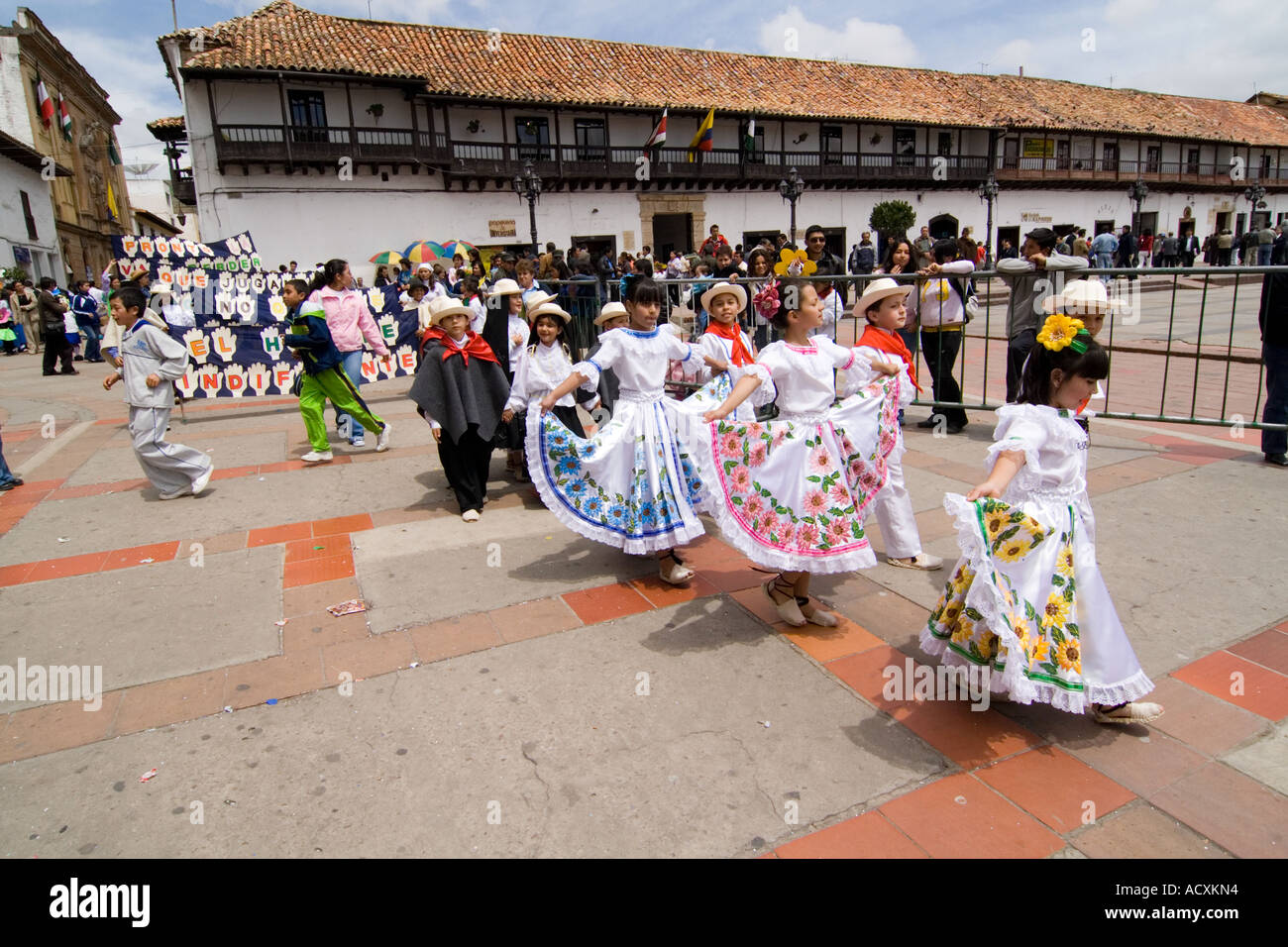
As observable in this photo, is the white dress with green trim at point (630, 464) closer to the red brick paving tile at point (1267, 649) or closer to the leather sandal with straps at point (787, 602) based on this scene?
the leather sandal with straps at point (787, 602)

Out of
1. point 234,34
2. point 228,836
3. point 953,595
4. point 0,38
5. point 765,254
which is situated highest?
point 0,38

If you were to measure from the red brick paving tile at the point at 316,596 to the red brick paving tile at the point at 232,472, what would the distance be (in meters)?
3.12

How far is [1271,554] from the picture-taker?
419 cm

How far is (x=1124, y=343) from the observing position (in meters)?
12.5

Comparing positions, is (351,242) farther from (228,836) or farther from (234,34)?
(228,836)

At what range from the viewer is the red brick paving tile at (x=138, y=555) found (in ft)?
16.2

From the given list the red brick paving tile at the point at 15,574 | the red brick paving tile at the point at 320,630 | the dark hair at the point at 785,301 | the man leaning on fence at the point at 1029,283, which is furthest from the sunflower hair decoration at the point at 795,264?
the red brick paving tile at the point at 15,574

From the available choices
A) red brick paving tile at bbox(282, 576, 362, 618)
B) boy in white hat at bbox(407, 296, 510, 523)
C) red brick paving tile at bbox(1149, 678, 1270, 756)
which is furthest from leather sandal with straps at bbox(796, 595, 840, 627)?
boy in white hat at bbox(407, 296, 510, 523)

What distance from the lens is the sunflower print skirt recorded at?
2.65 m

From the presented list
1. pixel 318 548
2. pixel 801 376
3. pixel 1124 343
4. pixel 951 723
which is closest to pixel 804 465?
pixel 801 376
